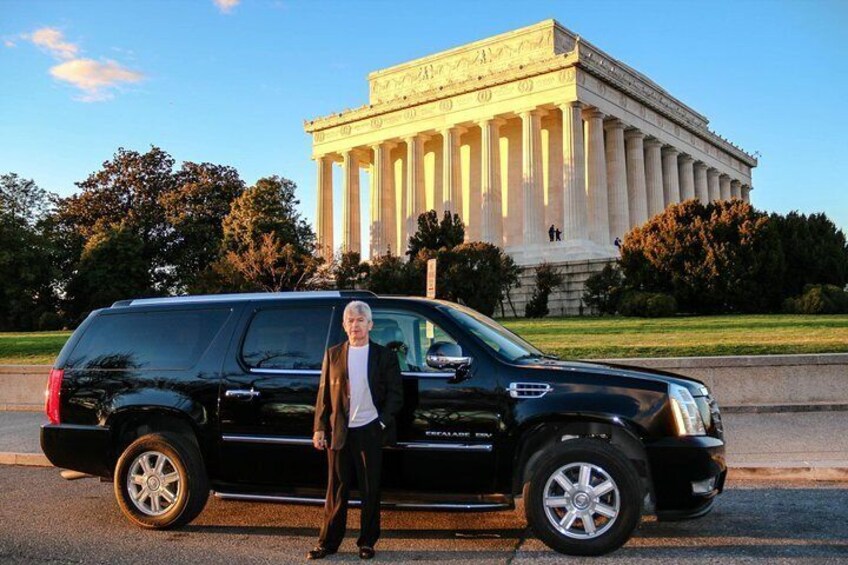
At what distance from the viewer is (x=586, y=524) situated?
550 centimetres

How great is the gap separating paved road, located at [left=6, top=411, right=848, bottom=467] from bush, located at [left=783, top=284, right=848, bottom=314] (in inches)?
639

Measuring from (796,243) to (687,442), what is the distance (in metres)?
28.8

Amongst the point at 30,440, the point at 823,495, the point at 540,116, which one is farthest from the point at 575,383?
the point at 540,116

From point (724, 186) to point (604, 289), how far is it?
46.7 meters

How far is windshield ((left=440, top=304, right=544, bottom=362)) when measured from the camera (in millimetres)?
6246

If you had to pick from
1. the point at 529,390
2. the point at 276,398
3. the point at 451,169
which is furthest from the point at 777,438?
the point at 451,169

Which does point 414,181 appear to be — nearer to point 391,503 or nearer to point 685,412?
point 391,503

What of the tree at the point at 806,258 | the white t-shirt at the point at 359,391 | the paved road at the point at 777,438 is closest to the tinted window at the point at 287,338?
the white t-shirt at the point at 359,391

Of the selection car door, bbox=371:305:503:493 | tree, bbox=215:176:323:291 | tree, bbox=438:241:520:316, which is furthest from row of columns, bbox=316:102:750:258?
car door, bbox=371:305:503:493

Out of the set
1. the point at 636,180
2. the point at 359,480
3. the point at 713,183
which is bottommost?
the point at 359,480

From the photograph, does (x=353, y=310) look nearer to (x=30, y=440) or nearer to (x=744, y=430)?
(x=744, y=430)

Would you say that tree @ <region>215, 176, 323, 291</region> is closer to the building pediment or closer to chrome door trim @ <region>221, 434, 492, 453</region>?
the building pediment

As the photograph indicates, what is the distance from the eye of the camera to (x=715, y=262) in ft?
95.6

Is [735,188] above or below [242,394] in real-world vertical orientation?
above
